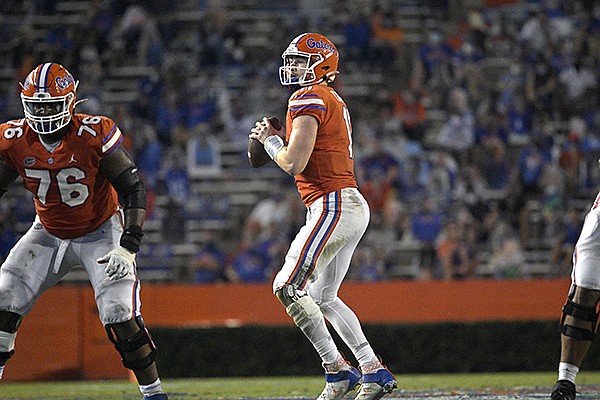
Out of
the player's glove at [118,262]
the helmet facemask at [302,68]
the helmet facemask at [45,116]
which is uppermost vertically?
the helmet facemask at [302,68]

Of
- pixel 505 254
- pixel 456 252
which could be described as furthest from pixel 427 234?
pixel 505 254

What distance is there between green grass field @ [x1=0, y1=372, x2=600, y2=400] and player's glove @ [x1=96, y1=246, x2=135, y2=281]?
1802 mm

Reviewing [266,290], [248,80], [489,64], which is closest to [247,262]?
[266,290]

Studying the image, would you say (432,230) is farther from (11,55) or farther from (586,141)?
(11,55)

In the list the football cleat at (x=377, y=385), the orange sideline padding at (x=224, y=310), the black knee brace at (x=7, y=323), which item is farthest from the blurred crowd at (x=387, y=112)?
the black knee brace at (x=7, y=323)

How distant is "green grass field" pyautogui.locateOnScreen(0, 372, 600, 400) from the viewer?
6.92 m

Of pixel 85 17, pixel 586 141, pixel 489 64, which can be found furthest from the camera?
pixel 85 17

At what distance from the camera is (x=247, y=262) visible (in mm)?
12484

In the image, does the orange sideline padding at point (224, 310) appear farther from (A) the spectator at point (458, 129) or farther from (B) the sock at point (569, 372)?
(B) the sock at point (569, 372)

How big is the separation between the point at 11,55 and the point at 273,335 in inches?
274

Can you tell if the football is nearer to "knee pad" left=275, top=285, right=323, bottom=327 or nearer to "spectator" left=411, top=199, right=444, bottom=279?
"knee pad" left=275, top=285, right=323, bottom=327

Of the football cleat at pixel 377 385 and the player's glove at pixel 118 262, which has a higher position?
the player's glove at pixel 118 262

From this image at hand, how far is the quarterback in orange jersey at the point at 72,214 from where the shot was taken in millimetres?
5352

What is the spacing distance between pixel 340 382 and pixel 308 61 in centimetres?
185
